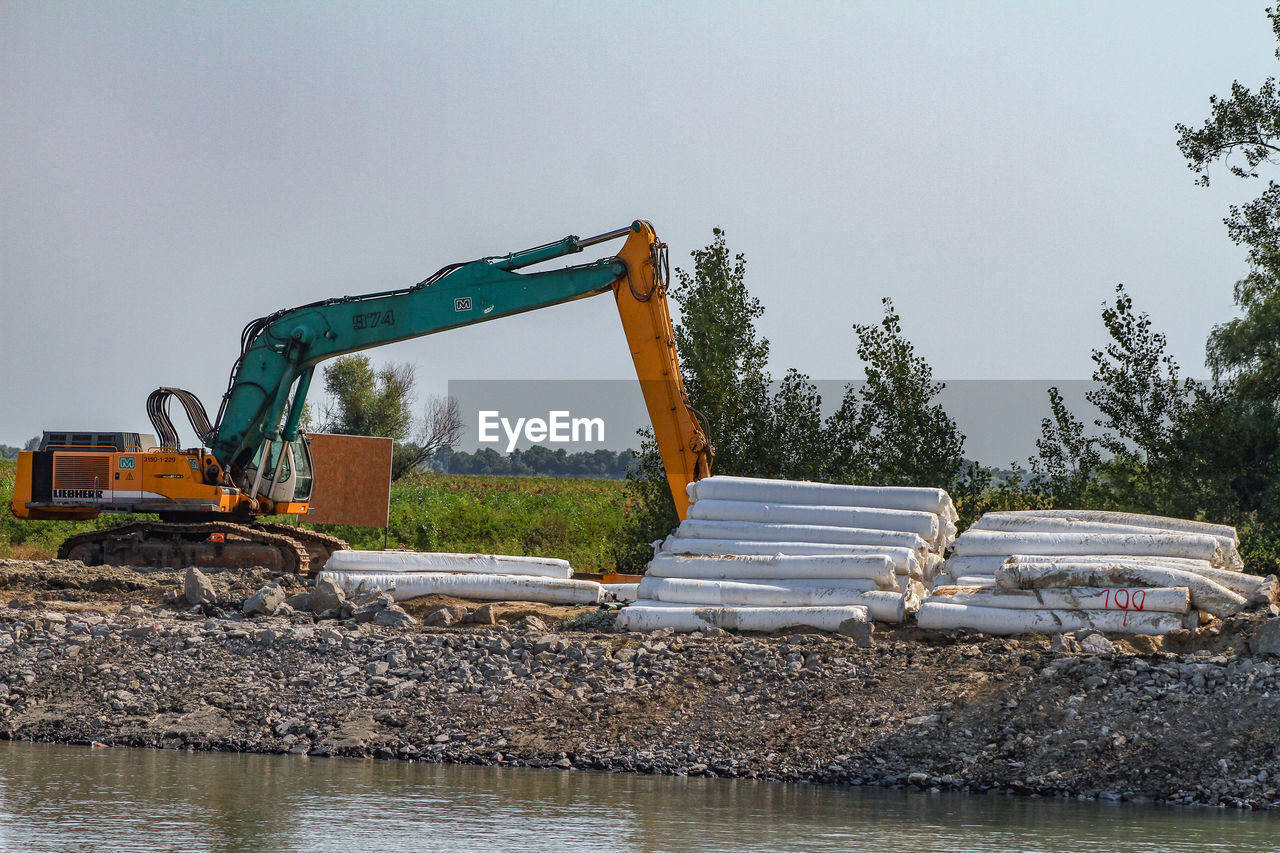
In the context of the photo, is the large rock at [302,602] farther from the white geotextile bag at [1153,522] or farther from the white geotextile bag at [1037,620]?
the white geotextile bag at [1153,522]

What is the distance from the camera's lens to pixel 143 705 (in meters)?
11.5

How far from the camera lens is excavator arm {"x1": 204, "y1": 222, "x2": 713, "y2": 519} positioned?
16594 millimetres

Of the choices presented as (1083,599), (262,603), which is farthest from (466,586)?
(1083,599)

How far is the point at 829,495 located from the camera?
13.9 m

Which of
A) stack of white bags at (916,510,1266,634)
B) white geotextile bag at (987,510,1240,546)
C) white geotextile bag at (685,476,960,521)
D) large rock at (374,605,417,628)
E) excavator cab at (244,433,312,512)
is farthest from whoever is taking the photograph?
excavator cab at (244,433,312,512)

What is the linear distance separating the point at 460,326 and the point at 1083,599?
8.80 m

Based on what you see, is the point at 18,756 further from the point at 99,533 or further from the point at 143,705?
the point at 99,533

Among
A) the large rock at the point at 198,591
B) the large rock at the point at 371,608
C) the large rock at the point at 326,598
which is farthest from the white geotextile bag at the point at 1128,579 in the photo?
the large rock at the point at 198,591

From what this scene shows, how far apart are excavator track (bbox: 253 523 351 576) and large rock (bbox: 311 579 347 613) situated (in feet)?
17.4

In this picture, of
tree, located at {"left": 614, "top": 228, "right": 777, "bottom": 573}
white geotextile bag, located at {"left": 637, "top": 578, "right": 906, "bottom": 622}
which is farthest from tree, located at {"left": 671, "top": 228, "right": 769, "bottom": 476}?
white geotextile bag, located at {"left": 637, "top": 578, "right": 906, "bottom": 622}

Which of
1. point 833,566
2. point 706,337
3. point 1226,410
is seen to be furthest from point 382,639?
point 1226,410

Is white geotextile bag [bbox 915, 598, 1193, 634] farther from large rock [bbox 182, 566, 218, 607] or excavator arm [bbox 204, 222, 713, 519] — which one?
large rock [bbox 182, 566, 218, 607]

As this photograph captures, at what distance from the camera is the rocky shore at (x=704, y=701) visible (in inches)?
393

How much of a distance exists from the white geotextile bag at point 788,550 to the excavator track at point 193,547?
7.54 meters
